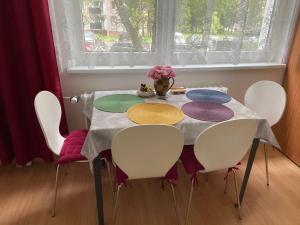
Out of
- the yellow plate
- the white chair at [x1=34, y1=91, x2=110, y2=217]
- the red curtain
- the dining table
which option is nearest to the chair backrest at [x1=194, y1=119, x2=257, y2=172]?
the dining table

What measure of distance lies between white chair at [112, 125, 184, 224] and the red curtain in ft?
3.27

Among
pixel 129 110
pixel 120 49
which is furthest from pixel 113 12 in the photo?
pixel 129 110

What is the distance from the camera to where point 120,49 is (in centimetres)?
194

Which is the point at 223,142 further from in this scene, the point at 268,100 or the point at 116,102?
the point at 268,100

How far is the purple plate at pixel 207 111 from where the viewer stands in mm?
1400

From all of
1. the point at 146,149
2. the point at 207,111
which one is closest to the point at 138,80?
the point at 207,111

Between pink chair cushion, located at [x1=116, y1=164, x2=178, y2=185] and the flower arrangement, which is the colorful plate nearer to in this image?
the flower arrangement

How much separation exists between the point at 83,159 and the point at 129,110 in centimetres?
43

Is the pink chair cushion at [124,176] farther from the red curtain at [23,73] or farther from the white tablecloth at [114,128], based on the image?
the red curtain at [23,73]

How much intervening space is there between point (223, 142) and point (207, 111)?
1.06 feet

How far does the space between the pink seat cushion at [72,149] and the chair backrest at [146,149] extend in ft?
1.36

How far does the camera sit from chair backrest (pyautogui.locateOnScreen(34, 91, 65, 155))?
141 cm

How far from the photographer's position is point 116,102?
158 centimetres

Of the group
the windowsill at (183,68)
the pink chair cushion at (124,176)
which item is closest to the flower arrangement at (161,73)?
the windowsill at (183,68)
